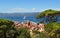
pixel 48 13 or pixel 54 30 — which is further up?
pixel 48 13

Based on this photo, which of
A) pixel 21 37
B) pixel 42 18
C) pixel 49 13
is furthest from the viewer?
pixel 42 18

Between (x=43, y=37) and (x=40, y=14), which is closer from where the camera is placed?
(x=43, y=37)

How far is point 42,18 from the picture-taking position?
22516 mm

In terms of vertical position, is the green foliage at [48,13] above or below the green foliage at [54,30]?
above

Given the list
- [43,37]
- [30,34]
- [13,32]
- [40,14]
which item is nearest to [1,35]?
[13,32]

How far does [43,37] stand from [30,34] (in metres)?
1.76

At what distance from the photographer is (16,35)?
16.2 metres

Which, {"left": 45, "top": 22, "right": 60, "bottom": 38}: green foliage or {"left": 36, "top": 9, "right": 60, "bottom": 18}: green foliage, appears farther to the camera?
{"left": 36, "top": 9, "right": 60, "bottom": 18}: green foliage

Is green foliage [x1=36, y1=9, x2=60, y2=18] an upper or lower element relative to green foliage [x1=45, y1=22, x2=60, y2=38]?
upper

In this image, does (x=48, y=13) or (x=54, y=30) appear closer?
(x=54, y=30)

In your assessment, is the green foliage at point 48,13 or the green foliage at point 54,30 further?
the green foliage at point 48,13

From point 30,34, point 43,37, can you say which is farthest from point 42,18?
point 43,37

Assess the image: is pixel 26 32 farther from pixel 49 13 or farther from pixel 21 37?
pixel 49 13

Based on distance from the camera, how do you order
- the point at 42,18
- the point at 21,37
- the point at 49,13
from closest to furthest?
the point at 21,37 → the point at 49,13 → the point at 42,18
